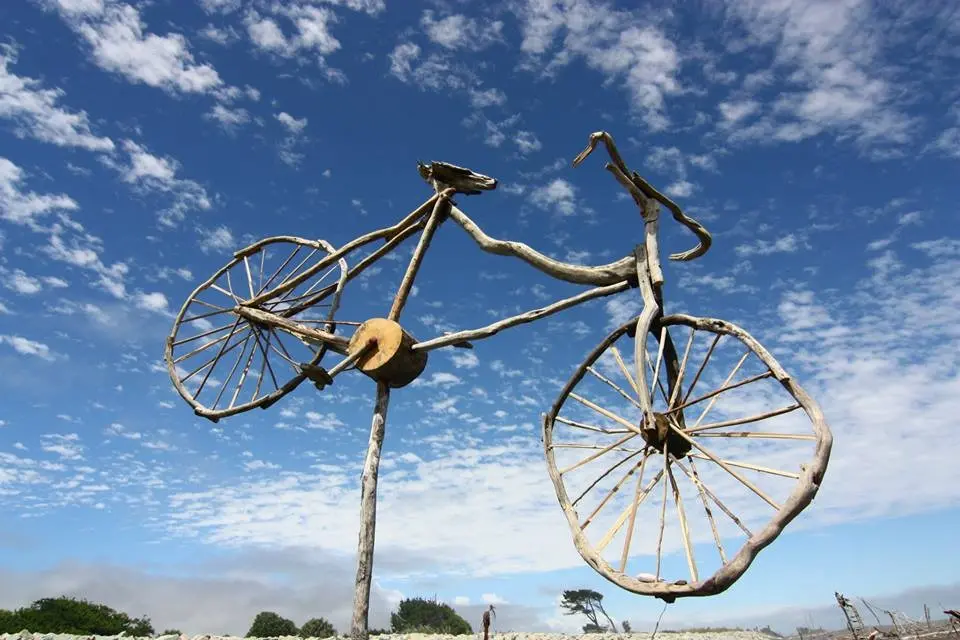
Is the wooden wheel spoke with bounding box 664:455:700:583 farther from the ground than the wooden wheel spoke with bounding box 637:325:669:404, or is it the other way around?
the wooden wheel spoke with bounding box 637:325:669:404

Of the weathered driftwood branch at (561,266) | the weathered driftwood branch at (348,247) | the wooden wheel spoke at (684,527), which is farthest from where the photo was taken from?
the weathered driftwood branch at (348,247)

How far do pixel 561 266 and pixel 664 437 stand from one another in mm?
2019

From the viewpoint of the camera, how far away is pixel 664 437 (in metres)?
5.77

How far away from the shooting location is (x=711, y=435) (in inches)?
226

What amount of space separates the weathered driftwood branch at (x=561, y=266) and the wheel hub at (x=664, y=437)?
1.45 metres

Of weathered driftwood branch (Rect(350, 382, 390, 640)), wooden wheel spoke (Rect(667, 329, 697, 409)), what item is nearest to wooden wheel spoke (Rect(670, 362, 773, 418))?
wooden wheel spoke (Rect(667, 329, 697, 409))

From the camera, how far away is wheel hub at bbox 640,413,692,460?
5777mm

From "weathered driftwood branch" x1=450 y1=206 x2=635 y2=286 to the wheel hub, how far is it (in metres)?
1.45

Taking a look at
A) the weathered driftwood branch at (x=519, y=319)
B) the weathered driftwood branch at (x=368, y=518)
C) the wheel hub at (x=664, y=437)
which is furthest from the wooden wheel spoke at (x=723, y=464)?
the weathered driftwood branch at (x=368, y=518)

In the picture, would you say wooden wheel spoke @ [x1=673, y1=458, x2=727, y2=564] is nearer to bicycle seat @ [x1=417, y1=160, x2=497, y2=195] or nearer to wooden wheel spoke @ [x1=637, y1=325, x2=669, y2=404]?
wooden wheel spoke @ [x1=637, y1=325, x2=669, y2=404]

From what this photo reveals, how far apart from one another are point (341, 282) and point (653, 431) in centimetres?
535

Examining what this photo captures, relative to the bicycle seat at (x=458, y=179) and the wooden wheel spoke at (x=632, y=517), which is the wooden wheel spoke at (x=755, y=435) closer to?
the wooden wheel spoke at (x=632, y=517)

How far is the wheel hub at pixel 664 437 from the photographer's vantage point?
578 cm

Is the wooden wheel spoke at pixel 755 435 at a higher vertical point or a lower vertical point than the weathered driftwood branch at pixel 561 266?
lower
